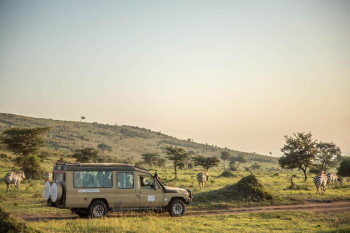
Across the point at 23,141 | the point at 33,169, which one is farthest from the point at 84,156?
the point at 23,141

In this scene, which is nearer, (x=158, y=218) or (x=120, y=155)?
(x=158, y=218)

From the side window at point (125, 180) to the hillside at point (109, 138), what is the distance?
84.8 metres

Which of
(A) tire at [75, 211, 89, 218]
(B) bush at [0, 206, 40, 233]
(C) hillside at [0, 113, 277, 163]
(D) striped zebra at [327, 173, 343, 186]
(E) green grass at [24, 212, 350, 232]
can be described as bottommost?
(E) green grass at [24, 212, 350, 232]

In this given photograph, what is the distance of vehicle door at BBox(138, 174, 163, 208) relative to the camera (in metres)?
19.1

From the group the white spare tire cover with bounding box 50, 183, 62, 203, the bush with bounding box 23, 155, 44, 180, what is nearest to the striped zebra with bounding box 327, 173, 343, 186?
the bush with bounding box 23, 155, 44, 180

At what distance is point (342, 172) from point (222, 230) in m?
59.9

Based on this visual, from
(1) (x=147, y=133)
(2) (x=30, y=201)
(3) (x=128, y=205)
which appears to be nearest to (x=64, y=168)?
(3) (x=128, y=205)

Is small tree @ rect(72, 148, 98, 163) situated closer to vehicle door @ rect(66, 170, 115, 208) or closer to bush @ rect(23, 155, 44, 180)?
bush @ rect(23, 155, 44, 180)

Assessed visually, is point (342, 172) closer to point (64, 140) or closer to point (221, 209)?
point (221, 209)

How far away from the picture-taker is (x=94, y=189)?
18.2 m

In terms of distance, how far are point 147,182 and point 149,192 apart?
521 mm

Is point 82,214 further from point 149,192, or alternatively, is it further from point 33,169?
point 33,169

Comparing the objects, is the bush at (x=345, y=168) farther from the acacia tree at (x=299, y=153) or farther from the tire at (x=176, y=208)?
the tire at (x=176, y=208)

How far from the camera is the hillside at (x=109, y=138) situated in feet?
366
